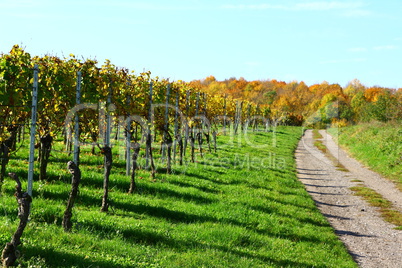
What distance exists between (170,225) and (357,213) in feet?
22.8

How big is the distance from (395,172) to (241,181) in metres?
10.5

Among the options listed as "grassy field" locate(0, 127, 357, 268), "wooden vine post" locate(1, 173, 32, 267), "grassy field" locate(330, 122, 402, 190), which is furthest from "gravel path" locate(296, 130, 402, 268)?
"wooden vine post" locate(1, 173, 32, 267)

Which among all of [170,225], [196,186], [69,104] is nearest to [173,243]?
[170,225]

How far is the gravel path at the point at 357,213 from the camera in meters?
8.53

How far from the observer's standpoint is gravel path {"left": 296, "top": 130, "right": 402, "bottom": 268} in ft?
28.0

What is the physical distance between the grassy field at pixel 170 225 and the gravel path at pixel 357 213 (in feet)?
1.61

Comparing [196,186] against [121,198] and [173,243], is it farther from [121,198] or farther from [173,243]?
[173,243]

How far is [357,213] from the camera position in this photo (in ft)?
39.4

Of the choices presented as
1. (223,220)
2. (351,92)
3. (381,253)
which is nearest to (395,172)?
(381,253)

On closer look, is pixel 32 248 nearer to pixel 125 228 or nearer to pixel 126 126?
pixel 125 228

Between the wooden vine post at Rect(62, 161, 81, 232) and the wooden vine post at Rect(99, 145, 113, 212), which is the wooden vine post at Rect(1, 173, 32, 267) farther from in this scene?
the wooden vine post at Rect(99, 145, 113, 212)

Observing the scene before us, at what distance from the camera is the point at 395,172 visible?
19844 mm

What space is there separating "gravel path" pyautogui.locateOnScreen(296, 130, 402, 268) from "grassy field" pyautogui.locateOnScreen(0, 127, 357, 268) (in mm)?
490

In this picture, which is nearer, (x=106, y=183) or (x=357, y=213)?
(x=106, y=183)
